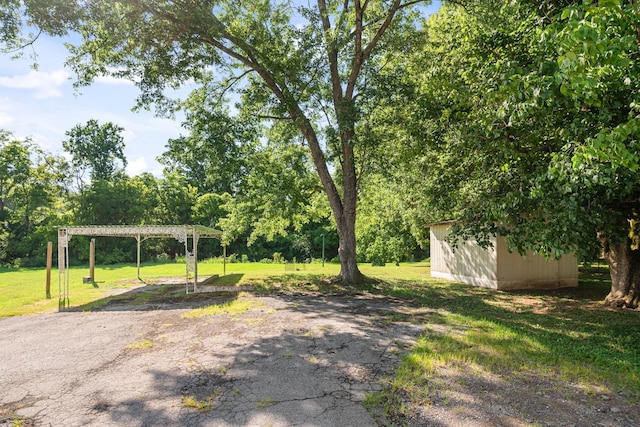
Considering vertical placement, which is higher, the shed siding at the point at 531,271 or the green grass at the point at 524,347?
the shed siding at the point at 531,271

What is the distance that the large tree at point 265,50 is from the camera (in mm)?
10089

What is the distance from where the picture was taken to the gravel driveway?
11.2 ft

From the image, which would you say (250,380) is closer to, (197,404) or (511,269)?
(197,404)

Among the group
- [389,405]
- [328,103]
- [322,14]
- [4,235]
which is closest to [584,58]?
[389,405]

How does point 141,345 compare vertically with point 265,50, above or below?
below

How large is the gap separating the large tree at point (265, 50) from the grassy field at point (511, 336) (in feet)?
15.2

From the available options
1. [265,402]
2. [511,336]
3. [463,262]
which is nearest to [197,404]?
[265,402]

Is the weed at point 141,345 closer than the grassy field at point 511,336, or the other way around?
the grassy field at point 511,336

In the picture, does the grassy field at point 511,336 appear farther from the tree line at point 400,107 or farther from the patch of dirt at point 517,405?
the tree line at point 400,107

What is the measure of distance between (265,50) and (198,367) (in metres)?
9.87

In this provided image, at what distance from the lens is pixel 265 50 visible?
38.7 ft

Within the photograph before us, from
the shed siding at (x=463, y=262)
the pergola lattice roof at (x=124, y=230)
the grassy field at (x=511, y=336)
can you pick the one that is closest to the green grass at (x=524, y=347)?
the grassy field at (x=511, y=336)

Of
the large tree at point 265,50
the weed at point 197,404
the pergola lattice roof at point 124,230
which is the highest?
the large tree at point 265,50

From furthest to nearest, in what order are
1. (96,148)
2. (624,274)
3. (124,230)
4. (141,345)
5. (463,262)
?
(96,148), (463,262), (124,230), (624,274), (141,345)
